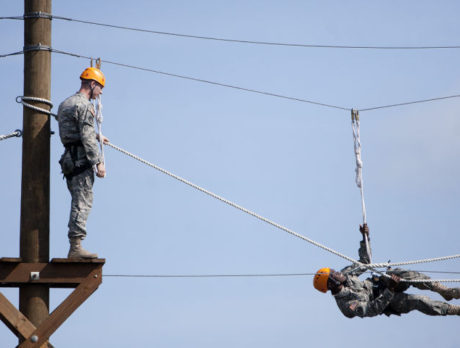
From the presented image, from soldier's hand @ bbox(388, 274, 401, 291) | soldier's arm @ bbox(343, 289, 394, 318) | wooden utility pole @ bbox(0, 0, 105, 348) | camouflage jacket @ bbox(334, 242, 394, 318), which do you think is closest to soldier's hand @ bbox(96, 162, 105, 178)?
wooden utility pole @ bbox(0, 0, 105, 348)

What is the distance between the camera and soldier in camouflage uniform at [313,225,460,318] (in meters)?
10.1

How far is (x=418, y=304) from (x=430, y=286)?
292 millimetres

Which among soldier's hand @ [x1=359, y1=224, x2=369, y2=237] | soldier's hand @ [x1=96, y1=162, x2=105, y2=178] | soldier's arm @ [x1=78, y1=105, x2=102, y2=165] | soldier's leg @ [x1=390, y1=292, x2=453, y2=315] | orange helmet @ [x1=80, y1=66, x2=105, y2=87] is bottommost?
soldier's leg @ [x1=390, y1=292, x2=453, y2=315]

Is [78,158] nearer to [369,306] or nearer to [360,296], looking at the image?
[360,296]

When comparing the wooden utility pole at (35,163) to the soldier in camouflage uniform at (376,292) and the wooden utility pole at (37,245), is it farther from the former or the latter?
the soldier in camouflage uniform at (376,292)

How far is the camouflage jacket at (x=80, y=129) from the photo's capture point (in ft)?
28.3

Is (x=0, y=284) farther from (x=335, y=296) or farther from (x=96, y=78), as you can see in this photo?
(x=335, y=296)

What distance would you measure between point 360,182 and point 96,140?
3.60 metres

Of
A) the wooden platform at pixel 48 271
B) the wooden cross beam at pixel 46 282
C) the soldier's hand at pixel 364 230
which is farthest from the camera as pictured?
the soldier's hand at pixel 364 230

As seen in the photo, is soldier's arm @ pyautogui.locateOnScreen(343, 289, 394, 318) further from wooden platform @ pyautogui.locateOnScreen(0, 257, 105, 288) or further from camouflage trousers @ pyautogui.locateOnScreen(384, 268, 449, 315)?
wooden platform @ pyautogui.locateOnScreen(0, 257, 105, 288)

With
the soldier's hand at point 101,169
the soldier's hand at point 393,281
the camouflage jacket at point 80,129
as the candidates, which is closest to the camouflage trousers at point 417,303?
the soldier's hand at point 393,281

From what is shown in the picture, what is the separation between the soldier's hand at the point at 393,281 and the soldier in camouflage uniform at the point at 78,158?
3886 millimetres

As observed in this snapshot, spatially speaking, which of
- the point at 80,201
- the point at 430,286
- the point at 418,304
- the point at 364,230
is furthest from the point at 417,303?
the point at 80,201

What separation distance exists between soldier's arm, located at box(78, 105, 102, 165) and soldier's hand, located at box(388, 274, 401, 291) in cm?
398
